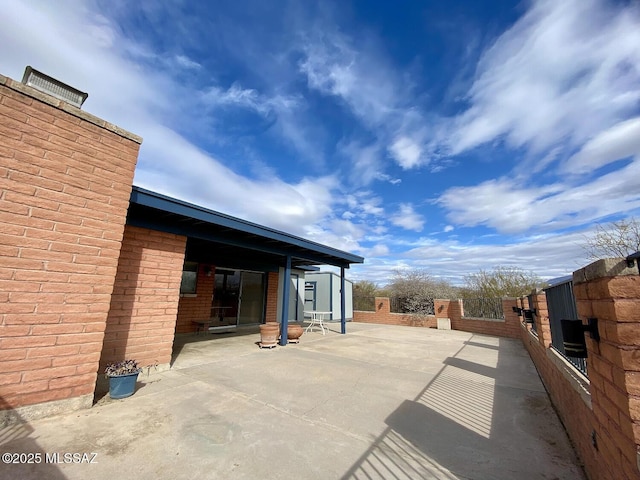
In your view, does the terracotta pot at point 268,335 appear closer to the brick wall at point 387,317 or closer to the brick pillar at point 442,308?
the brick wall at point 387,317

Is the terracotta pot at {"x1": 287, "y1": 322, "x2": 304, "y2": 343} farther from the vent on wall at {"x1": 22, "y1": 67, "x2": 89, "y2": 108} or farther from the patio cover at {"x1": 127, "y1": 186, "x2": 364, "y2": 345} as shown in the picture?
the vent on wall at {"x1": 22, "y1": 67, "x2": 89, "y2": 108}

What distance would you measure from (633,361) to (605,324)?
0.91ft

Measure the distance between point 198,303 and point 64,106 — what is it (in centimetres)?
691

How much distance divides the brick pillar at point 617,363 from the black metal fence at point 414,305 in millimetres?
12514

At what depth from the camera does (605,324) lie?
4.78 ft

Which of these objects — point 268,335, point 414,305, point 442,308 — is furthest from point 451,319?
point 268,335

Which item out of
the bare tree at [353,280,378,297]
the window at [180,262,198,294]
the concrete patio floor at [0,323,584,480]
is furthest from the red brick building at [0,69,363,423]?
the bare tree at [353,280,378,297]

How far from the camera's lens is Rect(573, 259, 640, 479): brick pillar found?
1.22 meters

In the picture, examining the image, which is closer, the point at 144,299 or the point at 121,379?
the point at 121,379

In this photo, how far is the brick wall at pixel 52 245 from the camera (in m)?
2.73

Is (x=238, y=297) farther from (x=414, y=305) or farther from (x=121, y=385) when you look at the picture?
(x=414, y=305)

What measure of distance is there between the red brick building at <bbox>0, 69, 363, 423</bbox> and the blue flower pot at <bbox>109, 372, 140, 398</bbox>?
253mm

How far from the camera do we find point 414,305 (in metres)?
13.7

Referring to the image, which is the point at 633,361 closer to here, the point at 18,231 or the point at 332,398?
the point at 332,398
